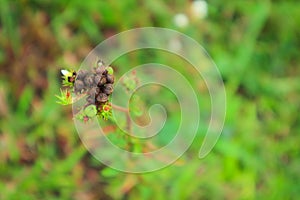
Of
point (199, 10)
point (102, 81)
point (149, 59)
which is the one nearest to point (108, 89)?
point (102, 81)

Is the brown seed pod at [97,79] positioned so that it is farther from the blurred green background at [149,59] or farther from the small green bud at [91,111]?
the blurred green background at [149,59]

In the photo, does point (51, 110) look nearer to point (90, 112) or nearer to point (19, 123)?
point (19, 123)

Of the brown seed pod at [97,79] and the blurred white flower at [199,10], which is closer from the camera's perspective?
the brown seed pod at [97,79]

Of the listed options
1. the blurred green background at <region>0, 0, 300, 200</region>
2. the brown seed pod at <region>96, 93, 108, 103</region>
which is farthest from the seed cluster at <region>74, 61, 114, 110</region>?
the blurred green background at <region>0, 0, 300, 200</region>

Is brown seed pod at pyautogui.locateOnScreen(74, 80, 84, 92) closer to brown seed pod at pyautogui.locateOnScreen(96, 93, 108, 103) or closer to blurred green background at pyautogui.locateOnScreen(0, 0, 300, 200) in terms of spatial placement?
brown seed pod at pyautogui.locateOnScreen(96, 93, 108, 103)

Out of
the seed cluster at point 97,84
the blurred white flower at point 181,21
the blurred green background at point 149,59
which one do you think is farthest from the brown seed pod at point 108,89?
Answer: the blurred white flower at point 181,21

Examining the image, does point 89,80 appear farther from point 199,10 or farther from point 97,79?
point 199,10
